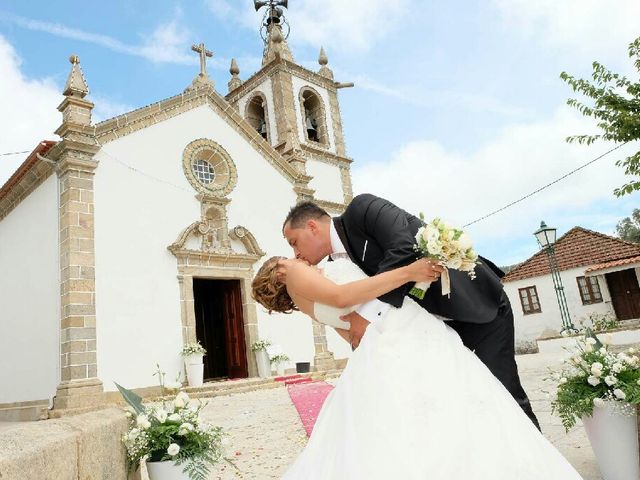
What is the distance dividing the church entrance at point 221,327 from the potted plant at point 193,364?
6.43 ft

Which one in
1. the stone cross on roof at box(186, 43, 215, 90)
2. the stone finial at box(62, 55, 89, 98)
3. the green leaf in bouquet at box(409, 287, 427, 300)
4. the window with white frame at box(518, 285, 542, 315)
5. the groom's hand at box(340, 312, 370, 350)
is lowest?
the groom's hand at box(340, 312, 370, 350)

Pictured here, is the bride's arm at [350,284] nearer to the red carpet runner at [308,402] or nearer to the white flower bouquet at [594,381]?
the white flower bouquet at [594,381]

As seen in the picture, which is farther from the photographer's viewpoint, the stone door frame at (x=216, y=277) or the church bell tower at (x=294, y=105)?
the church bell tower at (x=294, y=105)

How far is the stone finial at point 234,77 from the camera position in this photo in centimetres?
2081

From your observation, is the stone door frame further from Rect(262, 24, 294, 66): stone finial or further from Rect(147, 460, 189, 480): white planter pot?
Rect(262, 24, 294, 66): stone finial

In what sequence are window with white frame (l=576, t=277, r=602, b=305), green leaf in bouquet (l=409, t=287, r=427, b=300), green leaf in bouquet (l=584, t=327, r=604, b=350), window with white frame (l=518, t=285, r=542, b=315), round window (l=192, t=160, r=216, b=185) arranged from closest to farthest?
green leaf in bouquet (l=409, t=287, r=427, b=300) → green leaf in bouquet (l=584, t=327, r=604, b=350) → round window (l=192, t=160, r=216, b=185) → window with white frame (l=576, t=277, r=602, b=305) → window with white frame (l=518, t=285, r=542, b=315)

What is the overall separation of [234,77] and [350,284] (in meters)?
20.7

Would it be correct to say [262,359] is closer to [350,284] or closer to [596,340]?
[596,340]

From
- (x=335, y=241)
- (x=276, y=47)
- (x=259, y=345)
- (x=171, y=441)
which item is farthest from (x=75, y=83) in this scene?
(x=335, y=241)

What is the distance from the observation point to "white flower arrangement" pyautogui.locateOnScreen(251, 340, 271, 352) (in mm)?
12508

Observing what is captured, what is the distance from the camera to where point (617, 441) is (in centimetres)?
292

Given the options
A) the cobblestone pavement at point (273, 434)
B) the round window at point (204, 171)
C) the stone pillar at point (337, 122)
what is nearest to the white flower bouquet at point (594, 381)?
the cobblestone pavement at point (273, 434)

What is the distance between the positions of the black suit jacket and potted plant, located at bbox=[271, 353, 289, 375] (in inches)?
414

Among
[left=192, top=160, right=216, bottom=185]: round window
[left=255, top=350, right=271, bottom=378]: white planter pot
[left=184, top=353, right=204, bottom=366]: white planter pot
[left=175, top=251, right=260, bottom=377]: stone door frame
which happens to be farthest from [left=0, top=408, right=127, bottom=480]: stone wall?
[left=192, top=160, right=216, bottom=185]: round window
